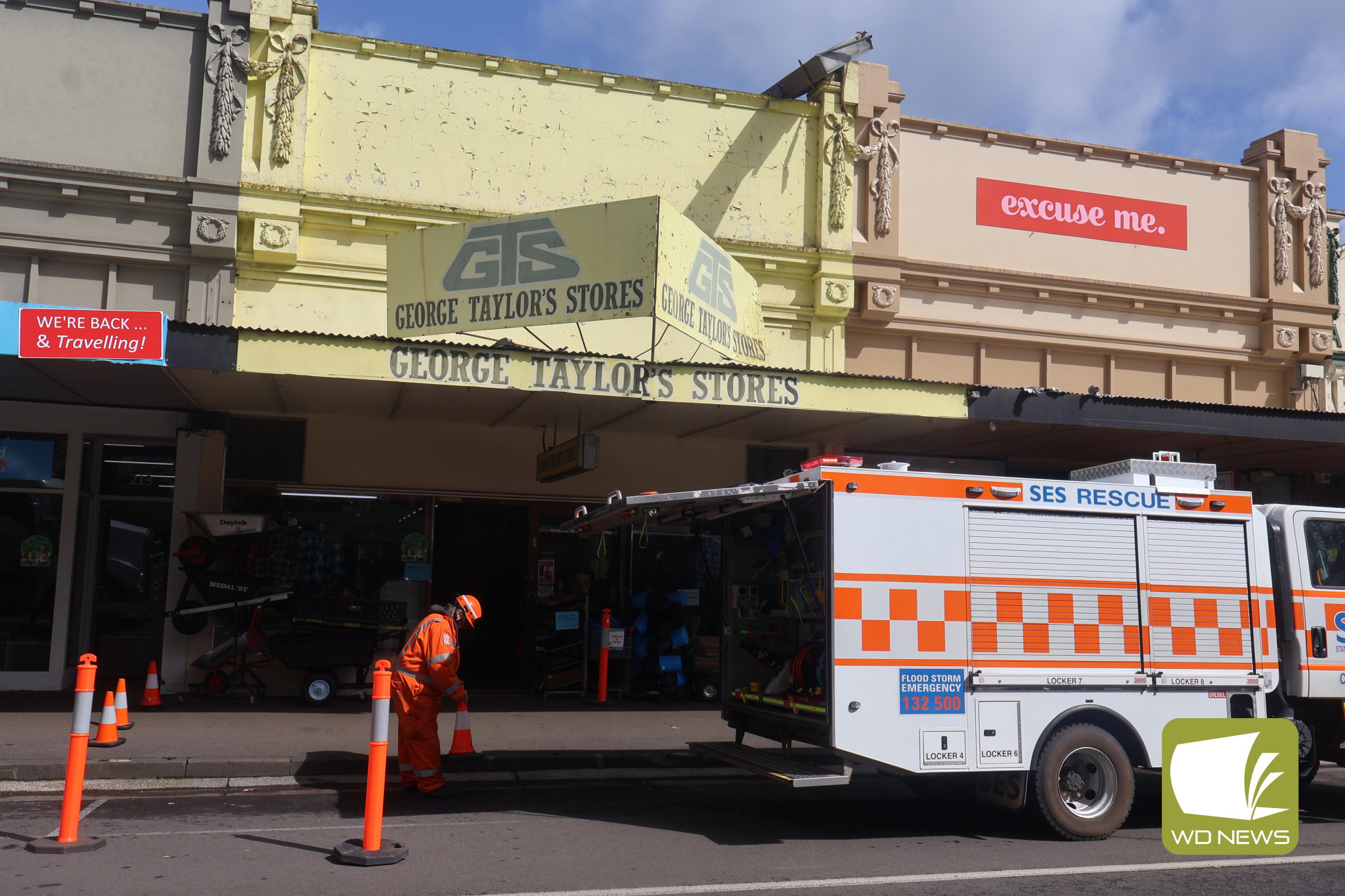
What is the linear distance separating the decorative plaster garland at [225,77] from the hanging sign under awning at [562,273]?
2871 millimetres

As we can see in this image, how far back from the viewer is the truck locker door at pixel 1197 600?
789 cm

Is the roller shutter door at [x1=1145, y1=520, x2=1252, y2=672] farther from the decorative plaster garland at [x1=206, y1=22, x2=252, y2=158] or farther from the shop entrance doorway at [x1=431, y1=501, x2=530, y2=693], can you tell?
the decorative plaster garland at [x1=206, y1=22, x2=252, y2=158]

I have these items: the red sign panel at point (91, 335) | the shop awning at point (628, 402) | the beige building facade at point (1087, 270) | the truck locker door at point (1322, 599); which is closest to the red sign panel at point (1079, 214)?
the beige building facade at point (1087, 270)

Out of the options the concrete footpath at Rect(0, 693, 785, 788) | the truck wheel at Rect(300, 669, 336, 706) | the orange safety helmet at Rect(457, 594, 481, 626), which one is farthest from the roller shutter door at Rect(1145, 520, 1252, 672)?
the truck wheel at Rect(300, 669, 336, 706)

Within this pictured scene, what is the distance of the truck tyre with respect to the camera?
7449 millimetres

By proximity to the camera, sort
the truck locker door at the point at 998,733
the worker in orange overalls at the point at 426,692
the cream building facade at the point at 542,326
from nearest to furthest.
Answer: the truck locker door at the point at 998,733
the worker in orange overalls at the point at 426,692
the cream building facade at the point at 542,326

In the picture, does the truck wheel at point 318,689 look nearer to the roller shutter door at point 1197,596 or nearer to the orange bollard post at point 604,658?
the orange bollard post at point 604,658

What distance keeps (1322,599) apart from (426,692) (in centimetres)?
708

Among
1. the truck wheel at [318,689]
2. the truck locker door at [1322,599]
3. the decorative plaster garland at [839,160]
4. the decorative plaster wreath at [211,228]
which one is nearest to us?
the truck locker door at [1322,599]

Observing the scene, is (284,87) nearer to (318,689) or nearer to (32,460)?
(32,460)

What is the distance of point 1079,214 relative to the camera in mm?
16969

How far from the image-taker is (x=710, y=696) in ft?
46.1

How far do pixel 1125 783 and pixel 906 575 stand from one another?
7.18 ft

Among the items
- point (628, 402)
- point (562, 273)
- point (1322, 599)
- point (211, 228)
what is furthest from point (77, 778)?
point (1322, 599)
